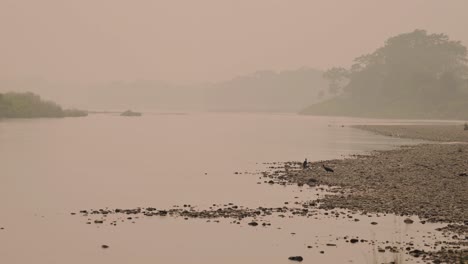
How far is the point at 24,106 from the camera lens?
156 m

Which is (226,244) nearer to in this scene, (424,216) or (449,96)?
(424,216)

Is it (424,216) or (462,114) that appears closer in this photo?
(424,216)

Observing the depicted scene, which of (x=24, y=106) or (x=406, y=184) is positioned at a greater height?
(x=24, y=106)

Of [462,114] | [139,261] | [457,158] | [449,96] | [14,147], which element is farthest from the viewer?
[449,96]

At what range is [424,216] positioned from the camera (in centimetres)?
2450

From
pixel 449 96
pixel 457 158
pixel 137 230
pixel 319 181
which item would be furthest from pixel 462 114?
pixel 137 230

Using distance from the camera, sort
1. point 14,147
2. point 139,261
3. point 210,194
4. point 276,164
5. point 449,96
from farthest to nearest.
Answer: point 449,96 < point 14,147 < point 276,164 < point 210,194 < point 139,261

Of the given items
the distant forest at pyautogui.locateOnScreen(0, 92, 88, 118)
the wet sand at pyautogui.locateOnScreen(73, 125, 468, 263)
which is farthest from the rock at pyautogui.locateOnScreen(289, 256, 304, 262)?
the distant forest at pyautogui.locateOnScreen(0, 92, 88, 118)

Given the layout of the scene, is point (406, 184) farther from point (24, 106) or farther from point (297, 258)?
point (24, 106)

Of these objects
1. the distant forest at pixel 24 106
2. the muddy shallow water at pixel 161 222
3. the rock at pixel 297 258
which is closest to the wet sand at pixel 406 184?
the muddy shallow water at pixel 161 222

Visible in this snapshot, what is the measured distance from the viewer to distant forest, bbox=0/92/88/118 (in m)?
151

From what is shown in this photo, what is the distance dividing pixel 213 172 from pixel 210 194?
1217cm

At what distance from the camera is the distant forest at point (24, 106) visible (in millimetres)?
150875

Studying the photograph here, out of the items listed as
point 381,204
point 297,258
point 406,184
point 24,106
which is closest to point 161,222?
point 297,258
